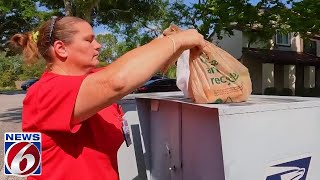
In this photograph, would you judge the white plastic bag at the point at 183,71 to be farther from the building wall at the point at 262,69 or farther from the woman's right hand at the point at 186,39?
the building wall at the point at 262,69

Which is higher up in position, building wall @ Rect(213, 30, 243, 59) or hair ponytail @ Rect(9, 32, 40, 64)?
building wall @ Rect(213, 30, 243, 59)

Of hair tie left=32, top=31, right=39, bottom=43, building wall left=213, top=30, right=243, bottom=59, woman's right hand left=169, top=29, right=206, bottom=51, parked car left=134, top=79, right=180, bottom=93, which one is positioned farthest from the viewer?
building wall left=213, top=30, right=243, bottom=59

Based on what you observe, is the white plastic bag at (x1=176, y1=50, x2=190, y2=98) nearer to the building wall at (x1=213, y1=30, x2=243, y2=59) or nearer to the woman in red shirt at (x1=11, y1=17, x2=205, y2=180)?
the woman in red shirt at (x1=11, y1=17, x2=205, y2=180)

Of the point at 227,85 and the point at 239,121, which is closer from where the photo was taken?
the point at 239,121

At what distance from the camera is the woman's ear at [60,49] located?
5.42 feet

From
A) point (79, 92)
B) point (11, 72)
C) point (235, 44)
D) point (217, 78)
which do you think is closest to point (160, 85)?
point (235, 44)

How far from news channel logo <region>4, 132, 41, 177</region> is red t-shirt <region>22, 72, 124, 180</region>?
3 centimetres

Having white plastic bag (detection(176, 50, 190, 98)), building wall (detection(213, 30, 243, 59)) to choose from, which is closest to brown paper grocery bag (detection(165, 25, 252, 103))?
white plastic bag (detection(176, 50, 190, 98))

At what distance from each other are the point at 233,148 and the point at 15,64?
5794 cm

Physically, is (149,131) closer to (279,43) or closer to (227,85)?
(227,85)

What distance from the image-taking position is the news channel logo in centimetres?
159

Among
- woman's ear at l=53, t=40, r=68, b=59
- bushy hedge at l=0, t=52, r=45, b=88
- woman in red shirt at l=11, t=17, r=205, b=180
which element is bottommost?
woman in red shirt at l=11, t=17, r=205, b=180

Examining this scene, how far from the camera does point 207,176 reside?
2.02m

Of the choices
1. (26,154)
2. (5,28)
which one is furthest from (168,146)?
(5,28)
